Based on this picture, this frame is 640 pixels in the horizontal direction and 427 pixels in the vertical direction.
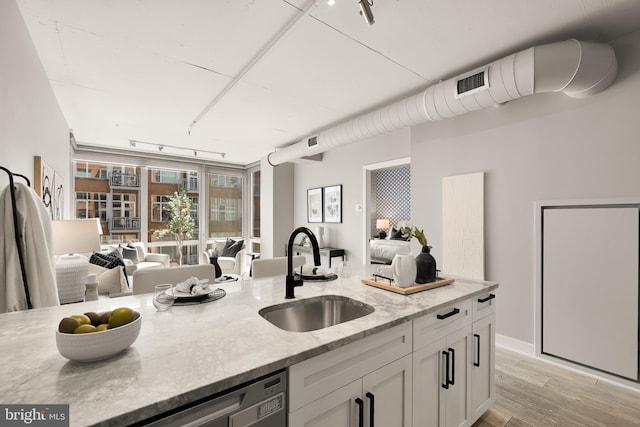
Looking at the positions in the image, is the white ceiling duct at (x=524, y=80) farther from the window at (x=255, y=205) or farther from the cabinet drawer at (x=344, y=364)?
the window at (x=255, y=205)

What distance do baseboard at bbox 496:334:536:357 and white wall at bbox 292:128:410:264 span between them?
7.20 feet

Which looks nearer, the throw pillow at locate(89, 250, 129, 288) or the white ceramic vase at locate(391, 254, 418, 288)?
the white ceramic vase at locate(391, 254, 418, 288)

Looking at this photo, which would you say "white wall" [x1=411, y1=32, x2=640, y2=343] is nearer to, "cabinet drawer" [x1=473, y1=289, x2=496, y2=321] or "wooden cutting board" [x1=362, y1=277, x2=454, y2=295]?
"cabinet drawer" [x1=473, y1=289, x2=496, y2=321]

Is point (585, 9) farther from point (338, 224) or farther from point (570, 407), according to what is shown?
A: point (338, 224)

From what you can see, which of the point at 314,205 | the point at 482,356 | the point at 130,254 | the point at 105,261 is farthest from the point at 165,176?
the point at 482,356

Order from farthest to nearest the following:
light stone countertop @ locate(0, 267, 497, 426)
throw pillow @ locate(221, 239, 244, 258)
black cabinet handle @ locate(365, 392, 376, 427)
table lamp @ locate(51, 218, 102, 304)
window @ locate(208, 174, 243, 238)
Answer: window @ locate(208, 174, 243, 238) → throw pillow @ locate(221, 239, 244, 258) → table lamp @ locate(51, 218, 102, 304) → black cabinet handle @ locate(365, 392, 376, 427) → light stone countertop @ locate(0, 267, 497, 426)

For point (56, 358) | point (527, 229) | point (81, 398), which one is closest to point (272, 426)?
point (81, 398)

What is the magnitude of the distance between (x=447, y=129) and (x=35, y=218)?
359cm

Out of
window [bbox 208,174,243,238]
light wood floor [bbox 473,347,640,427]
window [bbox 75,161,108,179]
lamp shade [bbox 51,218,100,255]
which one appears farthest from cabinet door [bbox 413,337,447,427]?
window [bbox 75,161,108,179]

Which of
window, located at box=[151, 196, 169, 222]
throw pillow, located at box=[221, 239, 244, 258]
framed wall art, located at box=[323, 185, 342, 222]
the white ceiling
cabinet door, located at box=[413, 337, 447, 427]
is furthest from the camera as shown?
window, located at box=[151, 196, 169, 222]

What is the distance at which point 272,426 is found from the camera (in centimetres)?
88

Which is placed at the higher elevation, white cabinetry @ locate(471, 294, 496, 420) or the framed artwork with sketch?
the framed artwork with sketch

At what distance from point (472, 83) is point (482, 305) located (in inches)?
69.8

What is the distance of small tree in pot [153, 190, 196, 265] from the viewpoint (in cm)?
623
